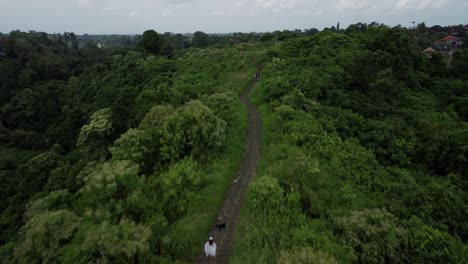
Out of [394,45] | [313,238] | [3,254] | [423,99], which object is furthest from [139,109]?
[394,45]

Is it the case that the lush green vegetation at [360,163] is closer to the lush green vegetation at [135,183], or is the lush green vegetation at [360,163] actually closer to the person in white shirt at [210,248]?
the person in white shirt at [210,248]

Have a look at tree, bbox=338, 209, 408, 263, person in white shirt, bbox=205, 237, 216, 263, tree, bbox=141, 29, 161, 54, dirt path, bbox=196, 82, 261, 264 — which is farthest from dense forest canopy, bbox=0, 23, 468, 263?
tree, bbox=141, 29, 161, 54

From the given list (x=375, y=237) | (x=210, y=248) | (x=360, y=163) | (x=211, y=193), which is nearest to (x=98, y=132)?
(x=211, y=193)

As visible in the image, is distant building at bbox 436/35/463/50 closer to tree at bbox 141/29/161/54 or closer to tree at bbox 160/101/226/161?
tree at bbox 141/29/161/54

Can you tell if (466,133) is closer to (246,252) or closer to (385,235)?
(385,235)

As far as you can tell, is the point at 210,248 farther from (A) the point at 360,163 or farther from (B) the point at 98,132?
(B) the point at 98,132

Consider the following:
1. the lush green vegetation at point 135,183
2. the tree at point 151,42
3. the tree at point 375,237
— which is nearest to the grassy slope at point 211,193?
the lush green vegetation at point 135,183

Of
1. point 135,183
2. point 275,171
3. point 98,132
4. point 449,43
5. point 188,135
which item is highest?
point 449,43
